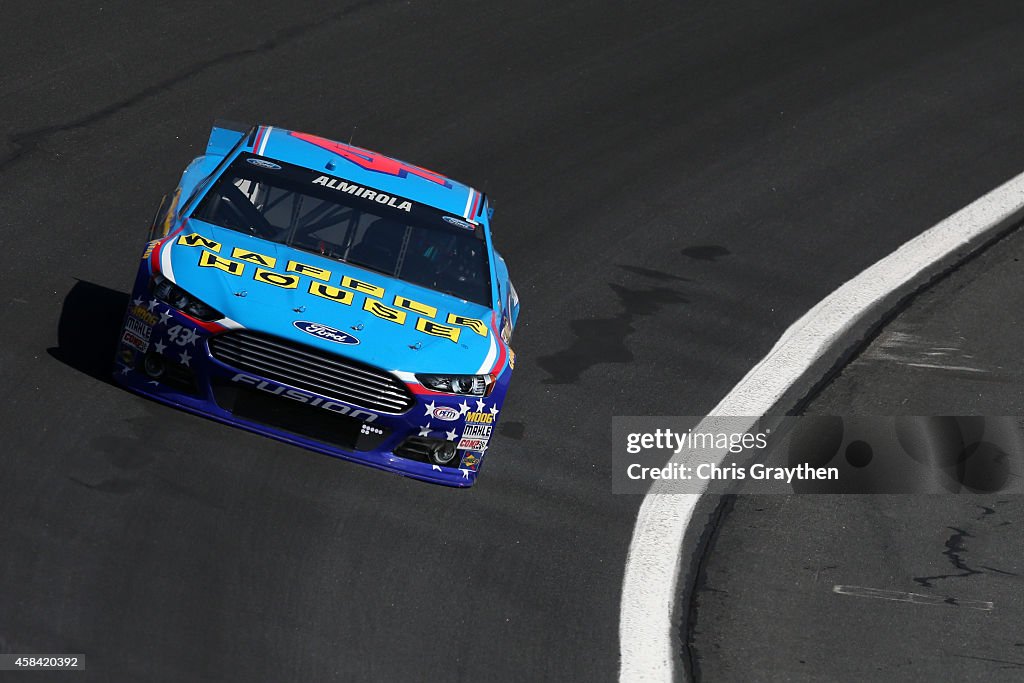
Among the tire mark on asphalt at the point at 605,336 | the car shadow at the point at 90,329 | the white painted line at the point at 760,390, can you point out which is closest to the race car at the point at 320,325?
the car shadow at the point at 90,329

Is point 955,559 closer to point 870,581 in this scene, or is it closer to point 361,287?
point 870,581

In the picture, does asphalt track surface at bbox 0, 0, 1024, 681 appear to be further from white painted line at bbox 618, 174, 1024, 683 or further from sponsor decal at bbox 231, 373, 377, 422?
sponsor decal at bbox 231, 373, 377, 422

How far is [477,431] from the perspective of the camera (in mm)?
8320

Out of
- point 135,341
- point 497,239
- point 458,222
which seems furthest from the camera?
point 497,239

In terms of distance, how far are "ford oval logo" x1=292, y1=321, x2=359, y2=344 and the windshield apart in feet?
2.82

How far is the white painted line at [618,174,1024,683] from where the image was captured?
24.9 feet

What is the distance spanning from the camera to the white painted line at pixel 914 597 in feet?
26.3

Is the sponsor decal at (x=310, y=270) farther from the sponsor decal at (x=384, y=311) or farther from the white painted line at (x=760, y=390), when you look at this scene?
the white painted line at (x=760, y=390)

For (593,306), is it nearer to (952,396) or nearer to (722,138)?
(952,396)

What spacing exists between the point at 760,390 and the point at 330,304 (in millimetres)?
3379

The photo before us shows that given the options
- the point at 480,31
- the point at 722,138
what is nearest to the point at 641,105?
the point at 722,138

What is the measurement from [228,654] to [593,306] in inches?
196

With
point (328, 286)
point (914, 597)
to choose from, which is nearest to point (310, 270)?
point (328, 286)

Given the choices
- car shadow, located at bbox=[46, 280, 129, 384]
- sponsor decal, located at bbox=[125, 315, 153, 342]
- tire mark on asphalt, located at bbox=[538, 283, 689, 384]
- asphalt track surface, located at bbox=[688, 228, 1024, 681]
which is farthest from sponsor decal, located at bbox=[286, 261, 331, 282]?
asphalt track surface, located at bbox=[688, 228, 1024, 681]
